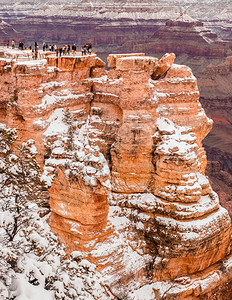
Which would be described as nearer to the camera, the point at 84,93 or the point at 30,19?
the point at 84,93

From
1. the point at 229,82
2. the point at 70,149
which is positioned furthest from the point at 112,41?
the point at 70,149

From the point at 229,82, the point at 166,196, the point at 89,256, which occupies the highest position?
the point at 166,196

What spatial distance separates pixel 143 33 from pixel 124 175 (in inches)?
4210

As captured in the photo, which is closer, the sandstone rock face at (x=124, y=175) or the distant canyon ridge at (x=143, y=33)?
the sandstone rock face at (x=124, y=175)

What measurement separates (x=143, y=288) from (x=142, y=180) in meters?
6.77

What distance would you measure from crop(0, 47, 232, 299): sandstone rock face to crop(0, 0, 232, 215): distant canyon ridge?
66.8m

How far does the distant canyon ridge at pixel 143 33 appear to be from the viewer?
3829 inches

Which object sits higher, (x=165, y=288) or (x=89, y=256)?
(x=89, y=256)

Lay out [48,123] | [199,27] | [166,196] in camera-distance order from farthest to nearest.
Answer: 1. [199,27]
2. [48,123]
3. [166,196]

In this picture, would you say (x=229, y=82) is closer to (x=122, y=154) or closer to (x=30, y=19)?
(x=30, y=19)

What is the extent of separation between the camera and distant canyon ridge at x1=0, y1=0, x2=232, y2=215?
97250 mm

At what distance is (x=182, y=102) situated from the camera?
2964 cm

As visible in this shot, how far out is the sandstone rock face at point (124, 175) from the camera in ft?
70.8

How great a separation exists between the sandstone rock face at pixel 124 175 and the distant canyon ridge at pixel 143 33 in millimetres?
66832
